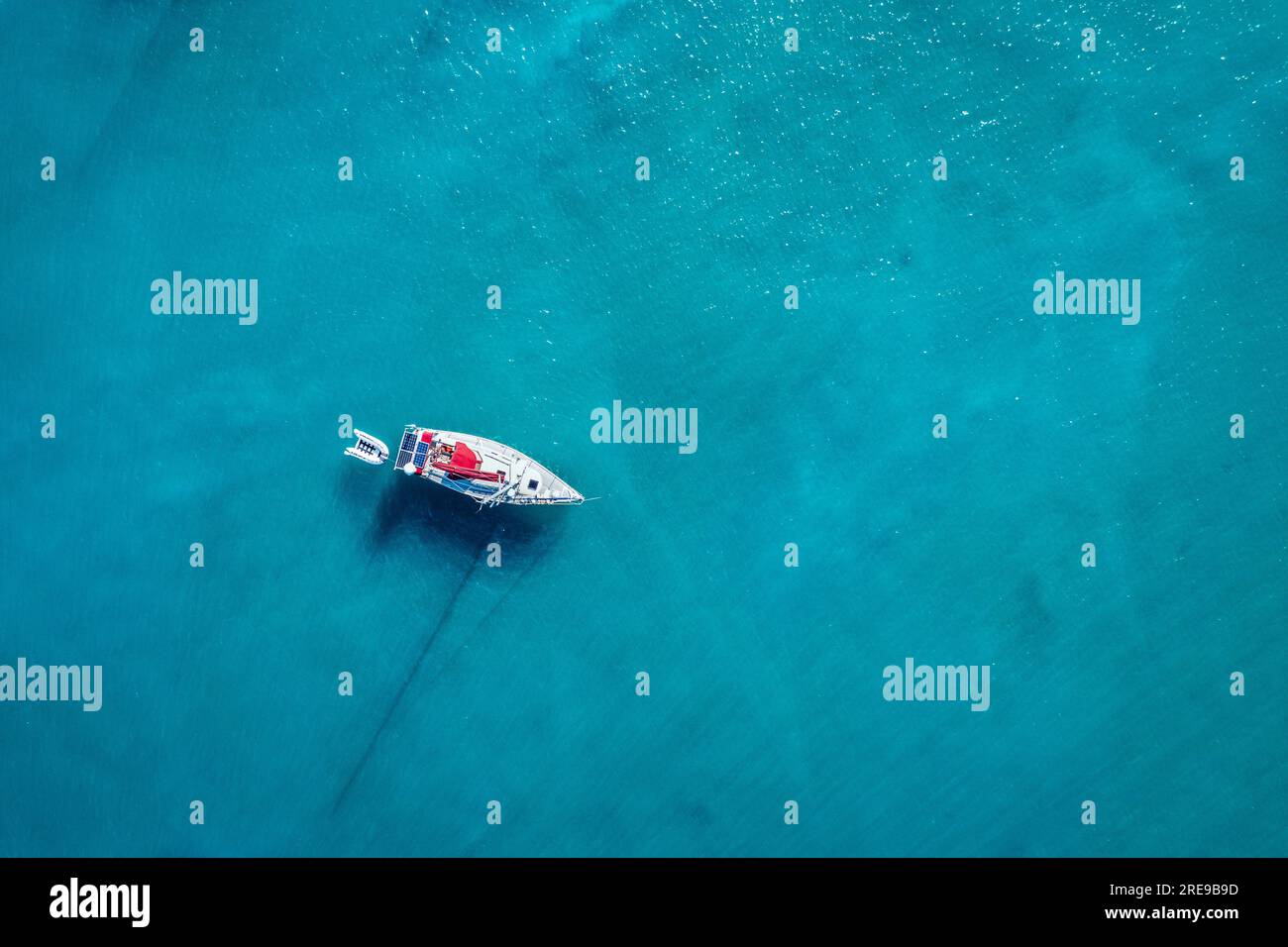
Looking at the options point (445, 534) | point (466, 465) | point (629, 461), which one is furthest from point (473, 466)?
point (629, 461)

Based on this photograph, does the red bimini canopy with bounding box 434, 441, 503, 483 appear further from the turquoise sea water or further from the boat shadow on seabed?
the boat shadow on seabed

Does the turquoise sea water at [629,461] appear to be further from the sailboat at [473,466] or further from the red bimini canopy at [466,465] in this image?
the red bimini canopy at [466,465]

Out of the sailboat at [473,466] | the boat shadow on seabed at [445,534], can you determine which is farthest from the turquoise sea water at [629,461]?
the sailboat at [473,466]

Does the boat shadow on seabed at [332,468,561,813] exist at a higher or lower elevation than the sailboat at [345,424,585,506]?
lower

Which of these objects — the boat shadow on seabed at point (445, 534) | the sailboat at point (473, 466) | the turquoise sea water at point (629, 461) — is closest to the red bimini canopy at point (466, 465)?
the sailboat at point (473, 466)

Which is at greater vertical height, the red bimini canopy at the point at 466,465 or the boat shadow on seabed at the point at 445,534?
the red bimini canopy at the point at 466,465

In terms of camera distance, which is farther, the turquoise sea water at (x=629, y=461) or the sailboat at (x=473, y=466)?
the turquoise sea water at (x=629, y=461)

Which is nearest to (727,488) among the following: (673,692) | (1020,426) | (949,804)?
(673,692)

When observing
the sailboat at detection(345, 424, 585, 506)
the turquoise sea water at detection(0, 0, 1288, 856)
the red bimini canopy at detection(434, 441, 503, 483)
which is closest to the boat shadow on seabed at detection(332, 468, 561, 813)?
the turquoise sea water at detection(0, 0, 1288, 856)

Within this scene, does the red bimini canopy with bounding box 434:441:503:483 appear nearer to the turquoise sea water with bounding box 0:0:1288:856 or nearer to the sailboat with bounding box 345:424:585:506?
the sailboat with bounding box 345:424:585:506

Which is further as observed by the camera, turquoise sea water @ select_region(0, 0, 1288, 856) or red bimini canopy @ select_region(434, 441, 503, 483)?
turquoise sea water @ select_region(0, 0, 1288, 856)
